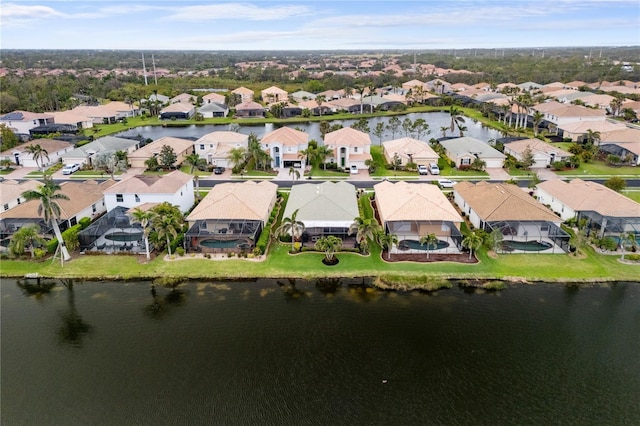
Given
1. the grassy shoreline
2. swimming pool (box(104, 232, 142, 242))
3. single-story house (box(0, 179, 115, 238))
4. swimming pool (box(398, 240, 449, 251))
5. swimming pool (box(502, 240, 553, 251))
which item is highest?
single-story house (box(0, 179, 115, 238))

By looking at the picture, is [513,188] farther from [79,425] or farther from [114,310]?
[79,425]

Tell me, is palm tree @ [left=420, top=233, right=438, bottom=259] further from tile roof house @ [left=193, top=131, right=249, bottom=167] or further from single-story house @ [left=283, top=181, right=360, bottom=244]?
tile roof house @ [left=193, top=131, right=249, bottom=167]

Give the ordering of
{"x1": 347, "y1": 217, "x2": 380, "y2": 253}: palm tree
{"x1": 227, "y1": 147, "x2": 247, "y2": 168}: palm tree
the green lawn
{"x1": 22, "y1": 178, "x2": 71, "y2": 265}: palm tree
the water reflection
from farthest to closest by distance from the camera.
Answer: {"x1": 227, "y1": 147, "x2": 247, "y2": 168}: palm tree < the green lawn < {"x1": 347, "y1": 217, "x2": 380, "y2": 253}: palm tree < {"x1": 22, "y1": 178, "x2": 71, "y2": 265}: palm tree < the water reflection

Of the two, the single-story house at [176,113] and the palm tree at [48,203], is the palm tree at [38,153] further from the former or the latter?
the single-story house at [176,113]

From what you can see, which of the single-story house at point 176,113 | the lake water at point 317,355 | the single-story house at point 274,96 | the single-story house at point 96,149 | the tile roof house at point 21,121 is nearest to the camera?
the lake water at point 317,355

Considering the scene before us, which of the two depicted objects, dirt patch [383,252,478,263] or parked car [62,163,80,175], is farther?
parked car [62,163,80,175]

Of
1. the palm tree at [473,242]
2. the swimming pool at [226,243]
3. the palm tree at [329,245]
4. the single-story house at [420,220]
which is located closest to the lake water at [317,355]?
the palm tree at [329,245]

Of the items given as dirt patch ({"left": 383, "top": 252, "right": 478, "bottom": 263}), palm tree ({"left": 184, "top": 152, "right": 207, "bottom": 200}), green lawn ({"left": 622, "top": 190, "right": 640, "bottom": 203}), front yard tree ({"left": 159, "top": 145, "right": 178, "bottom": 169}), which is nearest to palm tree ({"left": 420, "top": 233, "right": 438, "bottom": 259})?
dirt patch ({"left": 383, "top": 252, "right": 478, "bottom": 263})
